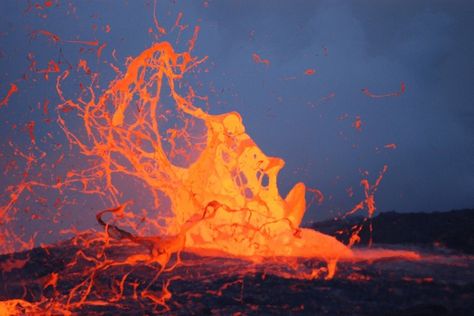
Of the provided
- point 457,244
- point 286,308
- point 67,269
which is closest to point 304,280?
point 286,308

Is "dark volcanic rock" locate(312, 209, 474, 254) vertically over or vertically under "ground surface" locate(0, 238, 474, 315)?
over

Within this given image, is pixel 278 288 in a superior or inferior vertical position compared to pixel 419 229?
inferior

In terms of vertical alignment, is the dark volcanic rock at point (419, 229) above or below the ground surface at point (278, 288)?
above

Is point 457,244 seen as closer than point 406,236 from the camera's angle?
Yes

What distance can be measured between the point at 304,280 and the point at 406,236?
28.3 feet

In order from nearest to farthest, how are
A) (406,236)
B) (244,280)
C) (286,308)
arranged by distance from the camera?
(286,308) → (244,280) → (406,236)

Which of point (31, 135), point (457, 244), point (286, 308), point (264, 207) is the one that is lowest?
point (286, 308)

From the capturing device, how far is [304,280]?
803 cm

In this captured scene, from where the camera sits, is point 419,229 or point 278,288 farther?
point 419,229

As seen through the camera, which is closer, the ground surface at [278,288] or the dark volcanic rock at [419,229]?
the ground surface at [278,288]

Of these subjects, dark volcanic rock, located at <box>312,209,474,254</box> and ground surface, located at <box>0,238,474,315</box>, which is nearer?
ground surface, located at <box>0,238,474,315</box>

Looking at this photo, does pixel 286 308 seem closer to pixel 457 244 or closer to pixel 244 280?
pixel 244 280

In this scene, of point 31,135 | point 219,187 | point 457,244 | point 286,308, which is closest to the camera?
point 286,308

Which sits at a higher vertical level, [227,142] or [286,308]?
[227,142]
